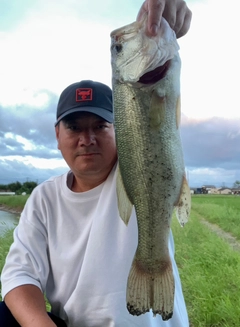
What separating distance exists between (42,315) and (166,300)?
92 cm

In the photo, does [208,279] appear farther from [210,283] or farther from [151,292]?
[151,292]

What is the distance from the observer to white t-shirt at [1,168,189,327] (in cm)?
252

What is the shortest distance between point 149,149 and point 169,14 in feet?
2.38

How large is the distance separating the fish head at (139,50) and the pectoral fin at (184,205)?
1.86 feet

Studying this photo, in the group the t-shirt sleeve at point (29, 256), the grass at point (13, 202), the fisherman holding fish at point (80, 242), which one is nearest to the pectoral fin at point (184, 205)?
the fisherman holding fish at point (80, 242)

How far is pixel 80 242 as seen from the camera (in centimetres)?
271

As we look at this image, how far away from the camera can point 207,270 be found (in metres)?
6.37

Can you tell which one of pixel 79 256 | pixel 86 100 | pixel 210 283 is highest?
pixel 86 100

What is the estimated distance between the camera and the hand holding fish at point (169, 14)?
1.83 metres

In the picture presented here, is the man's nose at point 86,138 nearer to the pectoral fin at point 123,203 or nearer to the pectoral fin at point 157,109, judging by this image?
the pectoral fin at point 123,203

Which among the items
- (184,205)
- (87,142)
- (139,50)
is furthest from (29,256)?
(139,50)

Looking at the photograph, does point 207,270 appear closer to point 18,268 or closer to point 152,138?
point 18,268

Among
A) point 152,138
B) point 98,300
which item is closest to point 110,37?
point 152,138

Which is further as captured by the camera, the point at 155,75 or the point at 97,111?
the point at 97,111
